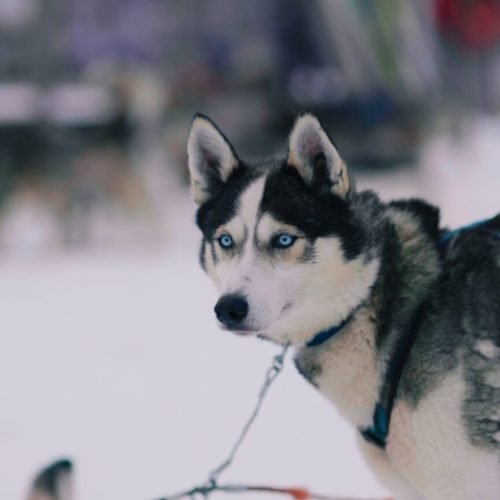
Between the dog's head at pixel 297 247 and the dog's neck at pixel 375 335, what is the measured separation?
3 centimetres

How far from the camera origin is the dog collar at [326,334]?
61.8 inches

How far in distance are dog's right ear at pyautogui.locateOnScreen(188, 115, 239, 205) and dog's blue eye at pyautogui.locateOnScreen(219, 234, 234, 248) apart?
139mm

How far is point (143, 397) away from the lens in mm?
2924

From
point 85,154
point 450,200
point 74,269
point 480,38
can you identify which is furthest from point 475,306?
point 480,38

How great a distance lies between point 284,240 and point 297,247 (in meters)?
0.03

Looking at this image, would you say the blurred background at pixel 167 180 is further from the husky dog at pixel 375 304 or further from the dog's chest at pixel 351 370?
the dog's chest at pixel 351 370

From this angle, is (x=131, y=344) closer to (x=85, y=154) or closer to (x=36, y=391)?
(x=36, y=391)

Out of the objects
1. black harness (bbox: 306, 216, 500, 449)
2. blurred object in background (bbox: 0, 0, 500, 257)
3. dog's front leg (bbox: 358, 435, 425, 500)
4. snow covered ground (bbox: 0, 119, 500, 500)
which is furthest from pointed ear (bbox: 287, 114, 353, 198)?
blurred object in background (bbox: 0, 0, 500, 257)

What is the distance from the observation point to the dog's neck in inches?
60.6

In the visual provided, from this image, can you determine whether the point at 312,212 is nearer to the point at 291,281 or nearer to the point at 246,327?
the point at 291,281

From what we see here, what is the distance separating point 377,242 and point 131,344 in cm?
219

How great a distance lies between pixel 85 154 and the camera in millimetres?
6035

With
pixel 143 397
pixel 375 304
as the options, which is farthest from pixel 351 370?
pixel 143 397

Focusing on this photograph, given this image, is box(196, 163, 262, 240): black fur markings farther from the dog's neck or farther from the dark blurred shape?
the dark blurred shape
